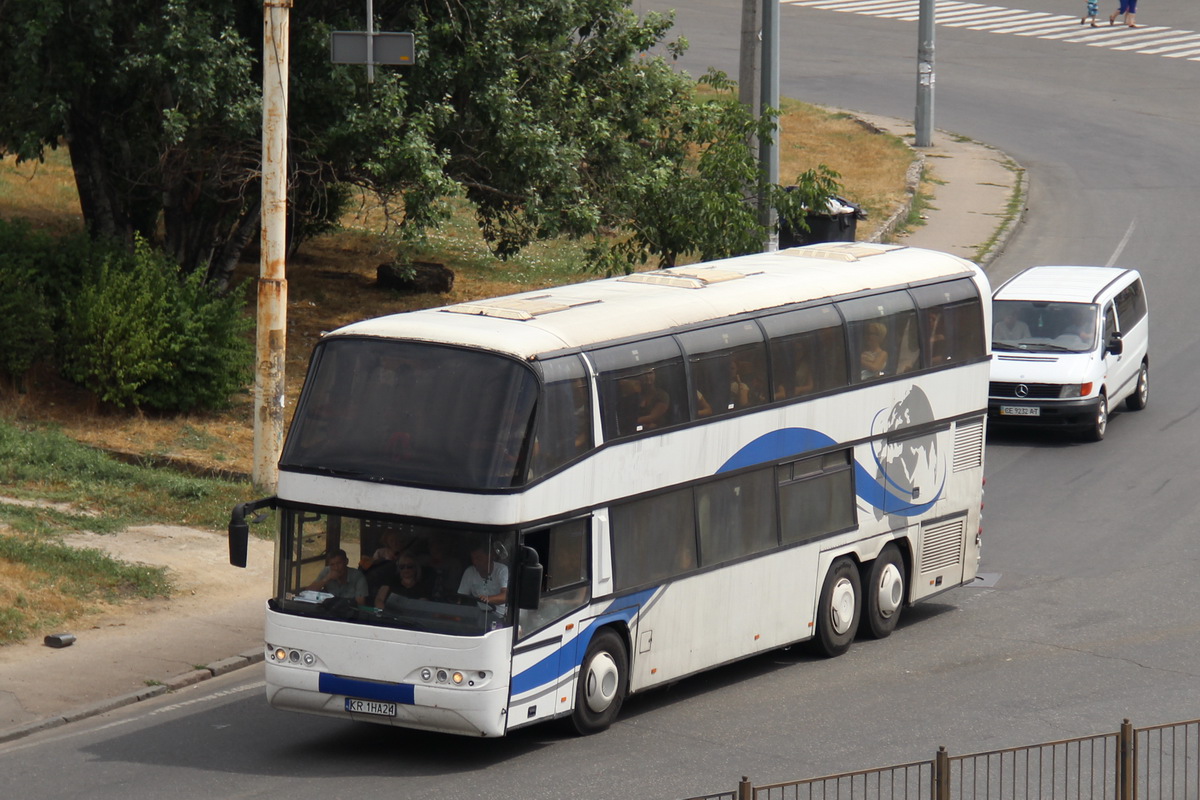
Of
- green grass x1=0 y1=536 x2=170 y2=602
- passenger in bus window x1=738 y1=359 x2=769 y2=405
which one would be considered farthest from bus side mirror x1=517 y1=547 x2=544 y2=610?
green grass x1=0 y1=536 x2=170 y2=602

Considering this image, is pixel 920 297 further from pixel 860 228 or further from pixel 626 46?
pixel 860 228

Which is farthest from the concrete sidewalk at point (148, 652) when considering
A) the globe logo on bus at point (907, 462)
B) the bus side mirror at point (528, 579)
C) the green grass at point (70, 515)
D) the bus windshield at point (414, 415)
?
the globe logo on bus at point (907, 462)

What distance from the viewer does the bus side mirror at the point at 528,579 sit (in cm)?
1204

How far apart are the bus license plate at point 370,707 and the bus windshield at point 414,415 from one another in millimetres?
1624

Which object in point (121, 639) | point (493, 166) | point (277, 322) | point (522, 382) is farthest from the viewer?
point (493, 166)

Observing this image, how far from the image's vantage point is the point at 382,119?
2208 cm

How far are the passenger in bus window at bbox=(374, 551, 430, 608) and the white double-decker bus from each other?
0.05ft

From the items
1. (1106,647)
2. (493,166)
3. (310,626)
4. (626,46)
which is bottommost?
(1106,647)

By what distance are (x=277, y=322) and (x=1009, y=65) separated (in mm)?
39290

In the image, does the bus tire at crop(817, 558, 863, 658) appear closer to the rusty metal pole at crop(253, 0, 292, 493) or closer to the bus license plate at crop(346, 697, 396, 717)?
the bus license plate at crop(346, 697, 396, 717)

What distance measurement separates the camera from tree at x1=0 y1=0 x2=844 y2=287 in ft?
70.2

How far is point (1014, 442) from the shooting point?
24.6 meters

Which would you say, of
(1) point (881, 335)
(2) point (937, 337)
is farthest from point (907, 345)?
(2) point (937, 337)

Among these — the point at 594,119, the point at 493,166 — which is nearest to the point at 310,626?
the point at 493,166
